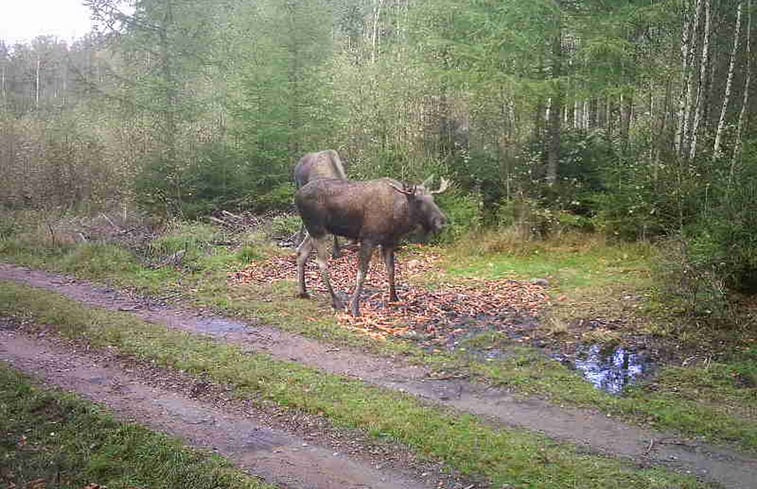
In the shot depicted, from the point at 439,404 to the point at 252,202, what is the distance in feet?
41.8

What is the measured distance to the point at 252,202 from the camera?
1888cm

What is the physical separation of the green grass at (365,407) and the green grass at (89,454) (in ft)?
4.72

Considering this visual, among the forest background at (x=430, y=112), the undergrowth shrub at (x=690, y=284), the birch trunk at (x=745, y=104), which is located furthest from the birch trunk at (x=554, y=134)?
the undergrowth shrub at (x=690, y=284)

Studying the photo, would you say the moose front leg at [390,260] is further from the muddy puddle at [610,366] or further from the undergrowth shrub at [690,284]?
the undergrowth shrub at [690,284]

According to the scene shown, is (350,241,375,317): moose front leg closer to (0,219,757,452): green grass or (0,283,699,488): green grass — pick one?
(0,219,757,452): green grass

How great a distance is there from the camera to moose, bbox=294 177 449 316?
1075 centimetres

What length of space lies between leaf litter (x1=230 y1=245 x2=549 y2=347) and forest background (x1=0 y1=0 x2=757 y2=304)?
8.37 feet

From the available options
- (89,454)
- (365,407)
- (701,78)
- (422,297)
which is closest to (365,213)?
(422,297)

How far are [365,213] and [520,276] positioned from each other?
4.12 metres

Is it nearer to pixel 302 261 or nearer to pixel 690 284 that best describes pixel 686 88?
pixel 690 284

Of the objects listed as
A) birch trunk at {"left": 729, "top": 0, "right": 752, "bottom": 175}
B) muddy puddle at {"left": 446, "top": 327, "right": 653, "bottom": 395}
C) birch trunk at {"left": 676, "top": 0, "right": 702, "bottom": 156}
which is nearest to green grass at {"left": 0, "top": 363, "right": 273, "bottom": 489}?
muddy puddle at {"left": 446, "top": 327, "right": 653, "bottom": 395}

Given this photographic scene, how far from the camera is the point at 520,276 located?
1330 centimetres

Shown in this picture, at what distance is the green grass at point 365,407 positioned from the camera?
5688mm

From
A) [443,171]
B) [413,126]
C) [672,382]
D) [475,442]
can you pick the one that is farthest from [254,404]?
[413,126]
